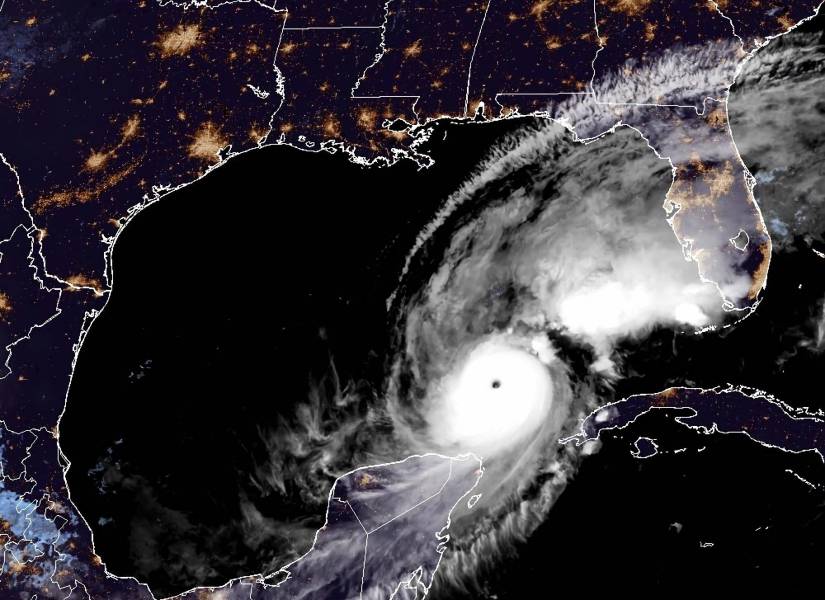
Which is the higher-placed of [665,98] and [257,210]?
[665,98]

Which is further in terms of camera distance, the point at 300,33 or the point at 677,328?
the point at 300,33

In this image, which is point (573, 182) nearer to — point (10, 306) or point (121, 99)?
point (121, 99)

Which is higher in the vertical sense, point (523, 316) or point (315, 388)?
point (523, 316)

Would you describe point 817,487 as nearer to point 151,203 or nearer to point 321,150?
point 321,150

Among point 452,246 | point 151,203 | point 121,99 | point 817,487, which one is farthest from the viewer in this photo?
point 121,99

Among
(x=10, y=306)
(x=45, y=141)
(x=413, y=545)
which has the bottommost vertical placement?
(x=413, y=545)

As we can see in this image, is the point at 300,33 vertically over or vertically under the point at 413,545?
over

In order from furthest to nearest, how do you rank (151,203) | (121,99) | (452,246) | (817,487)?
(121,99) < (151,203) < (452,246) < (817,487)

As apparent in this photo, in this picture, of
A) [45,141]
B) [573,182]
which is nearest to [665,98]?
[573,182]

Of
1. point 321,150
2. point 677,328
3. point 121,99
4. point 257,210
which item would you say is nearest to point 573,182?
point 677,328
